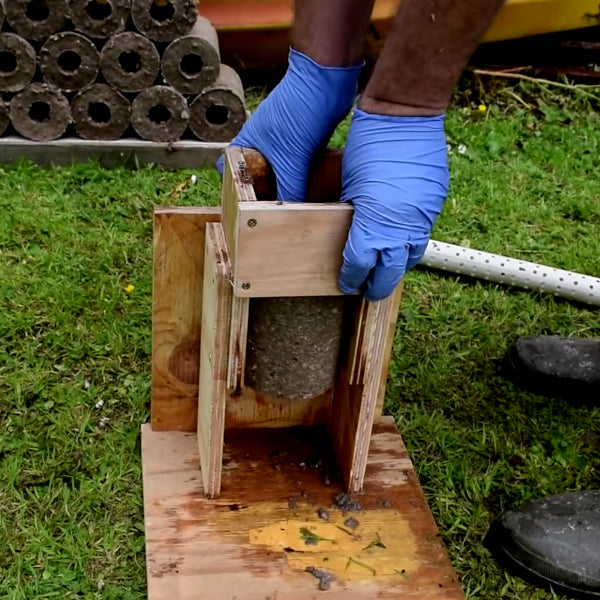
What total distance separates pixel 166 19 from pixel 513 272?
1.61m

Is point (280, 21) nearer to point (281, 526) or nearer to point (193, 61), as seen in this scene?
point (193, 61)

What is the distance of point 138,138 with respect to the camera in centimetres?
362

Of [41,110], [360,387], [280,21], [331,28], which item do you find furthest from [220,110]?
[360,387]

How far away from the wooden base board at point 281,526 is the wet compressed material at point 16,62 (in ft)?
5.78

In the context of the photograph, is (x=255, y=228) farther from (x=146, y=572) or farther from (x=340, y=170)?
(x=146, y=572)

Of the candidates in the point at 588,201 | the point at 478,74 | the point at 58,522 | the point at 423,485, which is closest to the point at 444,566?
the point at 423,485

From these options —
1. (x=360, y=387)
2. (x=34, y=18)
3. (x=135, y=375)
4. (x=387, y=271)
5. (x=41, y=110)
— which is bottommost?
(x=135, y=375)

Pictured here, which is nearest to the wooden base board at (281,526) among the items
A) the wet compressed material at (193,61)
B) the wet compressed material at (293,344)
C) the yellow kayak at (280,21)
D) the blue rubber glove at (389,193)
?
the wet compressed material at (293,344)

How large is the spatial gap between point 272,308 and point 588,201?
2226 mm

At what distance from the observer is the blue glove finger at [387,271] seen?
1.68 meters

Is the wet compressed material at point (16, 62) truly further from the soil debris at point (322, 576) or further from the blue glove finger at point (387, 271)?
the soil debris at point (322, 576)

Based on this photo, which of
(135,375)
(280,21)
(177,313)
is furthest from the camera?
(280,21)

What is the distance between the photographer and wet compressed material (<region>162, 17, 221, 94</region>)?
345 centimetres

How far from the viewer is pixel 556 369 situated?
99.9 inches
